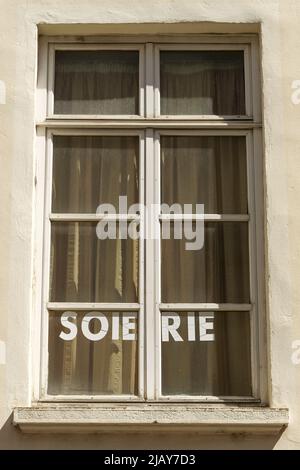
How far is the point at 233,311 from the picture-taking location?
612cm

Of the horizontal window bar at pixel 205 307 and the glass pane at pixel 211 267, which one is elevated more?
the glass pane at pixel 211 267

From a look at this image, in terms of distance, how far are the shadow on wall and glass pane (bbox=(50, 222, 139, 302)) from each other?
81 centimetres

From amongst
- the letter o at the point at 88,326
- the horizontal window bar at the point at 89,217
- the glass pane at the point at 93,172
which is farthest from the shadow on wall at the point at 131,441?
the glass pane at the point at 93,172

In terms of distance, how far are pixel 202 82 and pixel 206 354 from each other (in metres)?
1.70

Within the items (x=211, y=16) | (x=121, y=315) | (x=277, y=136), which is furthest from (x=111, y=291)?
(x=211, y=16)

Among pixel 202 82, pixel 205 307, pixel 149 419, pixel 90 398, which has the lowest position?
pixel 149 419

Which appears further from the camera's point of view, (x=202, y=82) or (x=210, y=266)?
(x=202, y=82)

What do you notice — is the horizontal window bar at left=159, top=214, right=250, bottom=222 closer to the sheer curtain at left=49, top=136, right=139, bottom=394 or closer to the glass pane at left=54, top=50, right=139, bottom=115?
the sheer curtain at left=49, top=136, right=139, bottom=394

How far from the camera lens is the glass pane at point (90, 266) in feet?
20.2

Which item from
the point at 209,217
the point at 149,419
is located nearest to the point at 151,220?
the point at 209,217

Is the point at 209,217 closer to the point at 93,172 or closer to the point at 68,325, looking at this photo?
the point at 93,172

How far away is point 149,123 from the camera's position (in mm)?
6348

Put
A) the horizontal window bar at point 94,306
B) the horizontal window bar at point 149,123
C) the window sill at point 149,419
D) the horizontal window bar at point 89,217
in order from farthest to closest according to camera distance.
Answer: the horizontal window bar at point 149,123
the horizontal window bar at point 89,217
the horizontal window bar at point 94,306
the window sill at point 149,419

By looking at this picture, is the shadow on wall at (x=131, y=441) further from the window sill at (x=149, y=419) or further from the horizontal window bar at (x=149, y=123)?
the horizontal window bar at (x=149, y=123)
